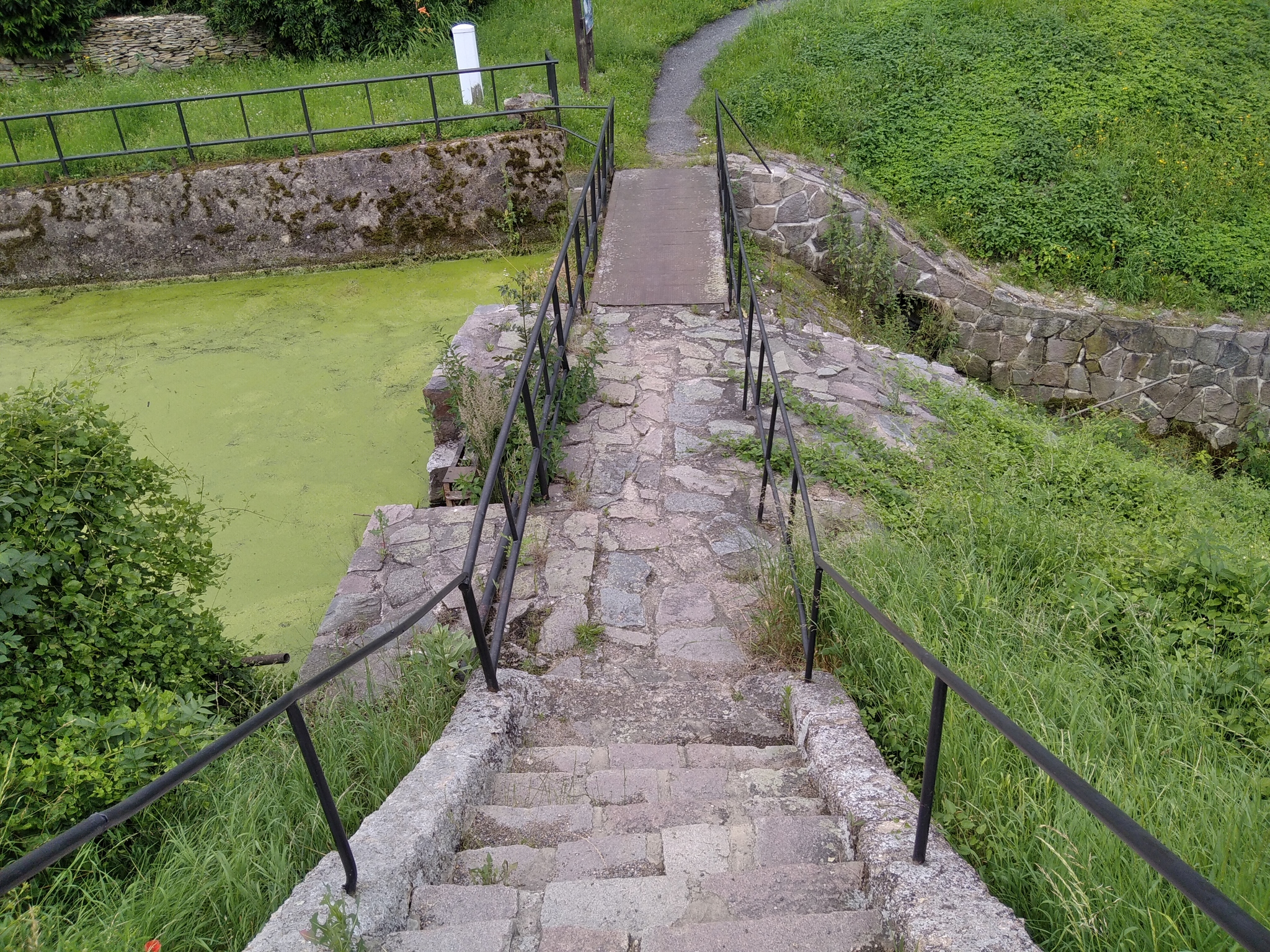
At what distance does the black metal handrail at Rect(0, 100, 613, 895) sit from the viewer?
58.4 inches

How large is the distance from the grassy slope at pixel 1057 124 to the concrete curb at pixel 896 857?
7.99 meters

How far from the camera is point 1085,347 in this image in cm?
927

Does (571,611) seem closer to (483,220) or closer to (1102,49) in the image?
(483,220)

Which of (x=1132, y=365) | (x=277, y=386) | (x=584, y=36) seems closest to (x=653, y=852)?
(x=277, y=386)

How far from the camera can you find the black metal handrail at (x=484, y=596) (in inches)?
→ 58.4

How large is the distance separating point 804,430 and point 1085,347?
196 inches

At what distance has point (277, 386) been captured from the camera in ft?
26.1

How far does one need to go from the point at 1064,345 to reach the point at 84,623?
30.3 feet

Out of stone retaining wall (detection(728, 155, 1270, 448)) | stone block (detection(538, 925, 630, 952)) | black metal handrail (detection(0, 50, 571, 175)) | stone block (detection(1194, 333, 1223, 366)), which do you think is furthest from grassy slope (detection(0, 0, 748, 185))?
stone block (detection(538, 925, 630, 952))

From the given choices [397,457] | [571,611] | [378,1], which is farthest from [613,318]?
[378,1]

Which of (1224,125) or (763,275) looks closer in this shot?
(763,275)

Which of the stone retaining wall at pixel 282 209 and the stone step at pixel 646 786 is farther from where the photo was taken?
the stone retaining wall at pixel 282 209

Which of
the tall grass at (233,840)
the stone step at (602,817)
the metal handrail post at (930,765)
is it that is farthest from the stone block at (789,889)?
the tall grass at (233,840)

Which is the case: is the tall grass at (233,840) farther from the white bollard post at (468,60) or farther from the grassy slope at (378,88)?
the white bollard post at (468,60)
